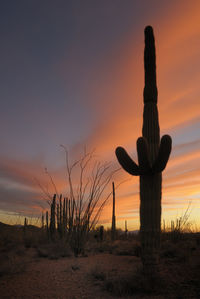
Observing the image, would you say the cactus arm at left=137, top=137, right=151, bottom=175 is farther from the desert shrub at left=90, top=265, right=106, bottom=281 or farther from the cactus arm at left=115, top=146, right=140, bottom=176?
the desert shrub at left=90, top=265, right=106, bottom=281

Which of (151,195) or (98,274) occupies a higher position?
(151,195)

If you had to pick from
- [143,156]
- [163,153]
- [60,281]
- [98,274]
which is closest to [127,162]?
[143,156]

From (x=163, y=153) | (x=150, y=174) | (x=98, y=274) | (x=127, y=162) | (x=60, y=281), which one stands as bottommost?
(x=60, y=281)

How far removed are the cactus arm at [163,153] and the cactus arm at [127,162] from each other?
0.47m

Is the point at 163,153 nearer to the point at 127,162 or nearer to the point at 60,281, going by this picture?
the point at 127,162

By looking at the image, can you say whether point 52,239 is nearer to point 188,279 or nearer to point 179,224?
point 179,224

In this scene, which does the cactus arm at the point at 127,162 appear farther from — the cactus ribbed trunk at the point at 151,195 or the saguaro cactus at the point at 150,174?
the cactus ribbed trunk at the point at 151,195

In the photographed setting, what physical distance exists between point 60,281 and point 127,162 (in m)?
3.32

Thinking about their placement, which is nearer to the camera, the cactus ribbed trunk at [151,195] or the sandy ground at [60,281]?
the sandy ground at [60,281]

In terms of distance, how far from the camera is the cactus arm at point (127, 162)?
6.91 meters

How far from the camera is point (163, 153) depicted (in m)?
6.50

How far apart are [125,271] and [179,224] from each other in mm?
6156

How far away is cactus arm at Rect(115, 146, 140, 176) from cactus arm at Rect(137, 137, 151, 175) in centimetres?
15

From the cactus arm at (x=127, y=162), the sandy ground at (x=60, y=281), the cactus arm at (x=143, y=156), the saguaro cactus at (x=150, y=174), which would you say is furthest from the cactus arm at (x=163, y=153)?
the sandy ground at (x=60, y=281)
